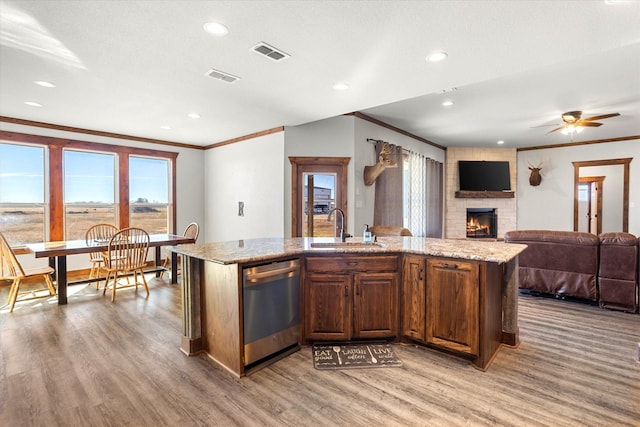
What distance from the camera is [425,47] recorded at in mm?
2557

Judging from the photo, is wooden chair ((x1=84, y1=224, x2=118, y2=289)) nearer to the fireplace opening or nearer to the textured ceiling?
the textured ceiling

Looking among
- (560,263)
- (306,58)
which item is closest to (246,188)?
(306,58)

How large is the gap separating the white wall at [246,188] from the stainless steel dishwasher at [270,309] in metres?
2.66

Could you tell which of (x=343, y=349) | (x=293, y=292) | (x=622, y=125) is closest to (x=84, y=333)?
(x=293, y=292)

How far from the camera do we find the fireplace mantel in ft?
26.6

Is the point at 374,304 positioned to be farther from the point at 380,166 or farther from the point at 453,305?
the point at 380,166

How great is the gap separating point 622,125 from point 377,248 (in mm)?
6527

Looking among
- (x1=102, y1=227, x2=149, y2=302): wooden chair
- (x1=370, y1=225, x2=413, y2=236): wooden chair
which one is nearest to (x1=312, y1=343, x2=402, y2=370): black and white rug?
(x1=370, y1=225, x2=413, y2=236): wooden chair

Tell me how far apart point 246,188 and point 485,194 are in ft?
19.6

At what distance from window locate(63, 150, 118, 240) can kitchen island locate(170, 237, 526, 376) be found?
4.22 metres

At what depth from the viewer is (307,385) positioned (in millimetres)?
2283

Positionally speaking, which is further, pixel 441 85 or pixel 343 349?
pixel 441 85

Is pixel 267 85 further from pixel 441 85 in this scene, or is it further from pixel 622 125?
pixel 622 125

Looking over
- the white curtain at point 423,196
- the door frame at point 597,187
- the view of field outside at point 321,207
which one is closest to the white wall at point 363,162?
the view of field outside at point 321,207
